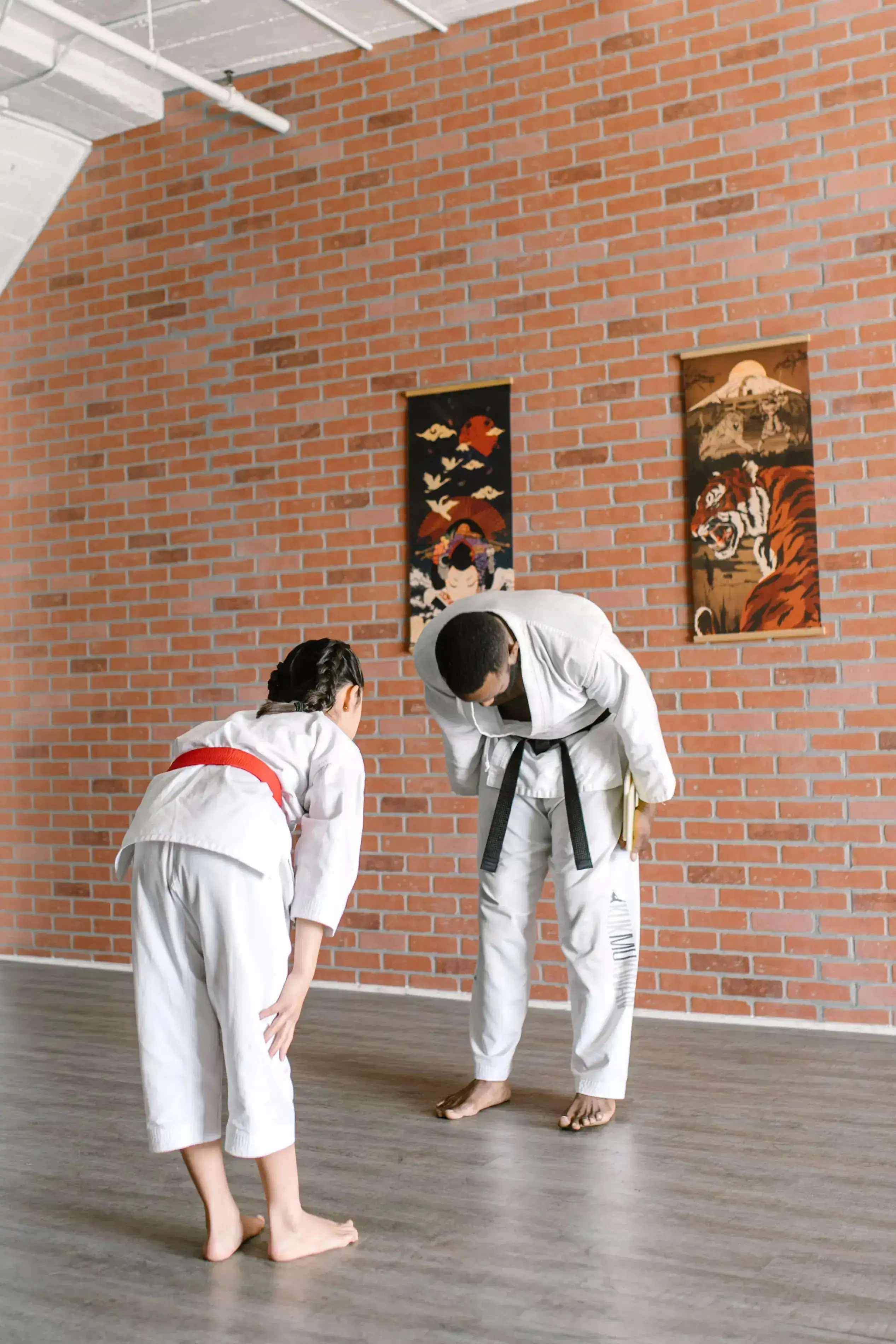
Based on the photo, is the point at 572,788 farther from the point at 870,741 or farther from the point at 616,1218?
the point at 870,741

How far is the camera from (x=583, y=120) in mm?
4059

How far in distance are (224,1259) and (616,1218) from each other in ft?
2.30

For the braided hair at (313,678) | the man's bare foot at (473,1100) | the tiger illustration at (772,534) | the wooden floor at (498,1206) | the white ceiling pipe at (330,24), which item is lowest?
the wooden floor at (498,1206)

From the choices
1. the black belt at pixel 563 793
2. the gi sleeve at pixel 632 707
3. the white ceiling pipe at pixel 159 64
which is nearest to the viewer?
the gi sleeve at pixel 632 707

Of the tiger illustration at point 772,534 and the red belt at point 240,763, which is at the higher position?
the tiger illustration at point 772,534

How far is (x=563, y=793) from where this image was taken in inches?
115

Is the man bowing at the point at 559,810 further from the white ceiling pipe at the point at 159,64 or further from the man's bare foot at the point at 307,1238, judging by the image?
the white ceiling pipe at the point at 159,64

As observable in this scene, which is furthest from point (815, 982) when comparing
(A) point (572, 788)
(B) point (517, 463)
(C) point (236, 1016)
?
(C) point (236, 1016)

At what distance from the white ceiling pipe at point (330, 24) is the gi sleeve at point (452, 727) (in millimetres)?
2356

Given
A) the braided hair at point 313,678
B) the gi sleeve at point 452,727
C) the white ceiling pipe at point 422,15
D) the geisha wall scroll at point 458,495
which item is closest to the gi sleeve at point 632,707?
the gi sleeve at point 452,727

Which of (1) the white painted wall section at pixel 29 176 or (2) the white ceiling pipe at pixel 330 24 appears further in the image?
(1) the white painted wall section at pixel 29 176

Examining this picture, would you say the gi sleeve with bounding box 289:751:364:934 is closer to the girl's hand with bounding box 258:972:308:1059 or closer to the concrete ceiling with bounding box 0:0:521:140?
the girl's hand with bounding box 258:972:308:1059

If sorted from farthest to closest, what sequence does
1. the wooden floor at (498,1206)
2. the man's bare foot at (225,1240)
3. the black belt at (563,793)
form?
the black belt at (563,793) → the man's bare foot at (225,1240) → the wooden floor at (498,1206)

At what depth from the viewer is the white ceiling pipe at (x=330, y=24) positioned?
405cm
